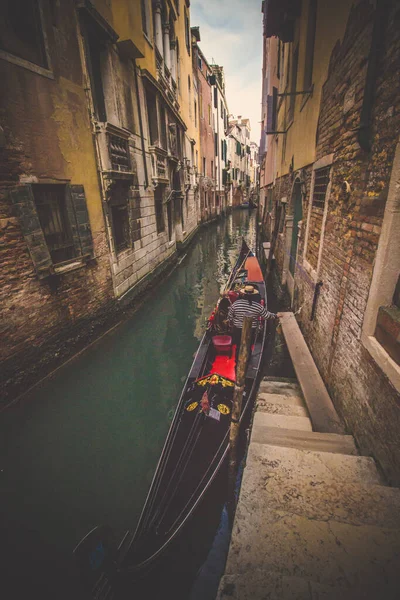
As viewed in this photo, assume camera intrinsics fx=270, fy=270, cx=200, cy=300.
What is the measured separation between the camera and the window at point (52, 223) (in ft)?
13.3

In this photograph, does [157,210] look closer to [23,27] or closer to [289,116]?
[289,116]

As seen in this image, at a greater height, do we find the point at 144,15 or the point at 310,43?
the point at 144,15

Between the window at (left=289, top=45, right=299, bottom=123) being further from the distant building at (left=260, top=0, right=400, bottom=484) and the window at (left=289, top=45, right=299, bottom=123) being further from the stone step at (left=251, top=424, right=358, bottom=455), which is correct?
the stone step at (left=251, top=424, right=358, bottom=455)

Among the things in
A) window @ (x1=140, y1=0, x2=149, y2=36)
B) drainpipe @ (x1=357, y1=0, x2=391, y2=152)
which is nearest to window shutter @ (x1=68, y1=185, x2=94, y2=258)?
drainpipe @ (x1=357, y1=0, x2=391, y2=152)

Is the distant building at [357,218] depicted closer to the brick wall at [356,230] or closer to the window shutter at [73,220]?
the brick wall at [356,230]

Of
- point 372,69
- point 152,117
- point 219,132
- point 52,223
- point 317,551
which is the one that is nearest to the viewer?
point 317,551

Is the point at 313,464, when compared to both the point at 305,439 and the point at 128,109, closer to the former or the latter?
the point at 305,439

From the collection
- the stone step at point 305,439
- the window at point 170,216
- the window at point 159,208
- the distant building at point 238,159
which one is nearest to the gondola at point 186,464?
the stone step at point 305,439


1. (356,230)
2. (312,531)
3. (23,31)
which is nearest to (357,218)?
(356,230)

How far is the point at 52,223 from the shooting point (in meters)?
4.81

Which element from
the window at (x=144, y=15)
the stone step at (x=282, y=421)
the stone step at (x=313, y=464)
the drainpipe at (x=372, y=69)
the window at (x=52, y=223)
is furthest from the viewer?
the window at (x=144, y=15)

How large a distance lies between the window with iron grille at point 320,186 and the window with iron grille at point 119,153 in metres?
4.28

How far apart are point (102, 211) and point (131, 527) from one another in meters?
5.51

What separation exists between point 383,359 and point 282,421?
1.23m
